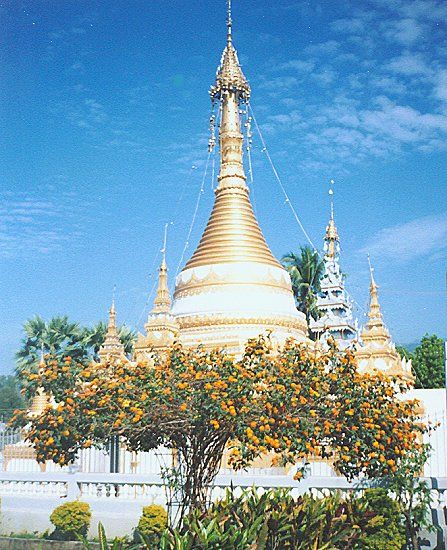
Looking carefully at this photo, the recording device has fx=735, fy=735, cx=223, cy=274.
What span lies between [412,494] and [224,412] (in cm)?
320

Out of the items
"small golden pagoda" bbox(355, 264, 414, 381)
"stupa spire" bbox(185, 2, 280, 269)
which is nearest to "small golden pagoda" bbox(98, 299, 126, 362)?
"stupa spire" bbox(185, 2, 280, 269)

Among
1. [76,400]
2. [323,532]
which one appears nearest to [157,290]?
[76,400]

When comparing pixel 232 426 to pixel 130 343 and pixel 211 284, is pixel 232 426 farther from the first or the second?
pixel 130 343

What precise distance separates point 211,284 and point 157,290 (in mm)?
3916

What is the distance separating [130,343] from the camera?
38.2m

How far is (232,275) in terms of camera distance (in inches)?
1080

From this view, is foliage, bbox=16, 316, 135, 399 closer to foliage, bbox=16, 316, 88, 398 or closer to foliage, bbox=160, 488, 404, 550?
foliage, bbox=16, 316, 88, 398

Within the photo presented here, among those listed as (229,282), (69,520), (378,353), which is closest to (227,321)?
(229,282)

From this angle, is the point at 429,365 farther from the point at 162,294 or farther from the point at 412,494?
the point at 412,494

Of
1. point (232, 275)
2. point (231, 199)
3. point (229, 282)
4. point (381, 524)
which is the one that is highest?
point (231, 199)

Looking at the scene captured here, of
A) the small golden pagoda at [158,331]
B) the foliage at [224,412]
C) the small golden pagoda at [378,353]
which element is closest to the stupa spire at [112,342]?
the small golden pagoda at [158,331]

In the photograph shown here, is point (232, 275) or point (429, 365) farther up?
point (232, 275)

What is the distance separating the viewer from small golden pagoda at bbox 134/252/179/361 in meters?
24.8

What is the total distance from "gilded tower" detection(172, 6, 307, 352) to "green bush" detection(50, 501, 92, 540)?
38.9 ft
